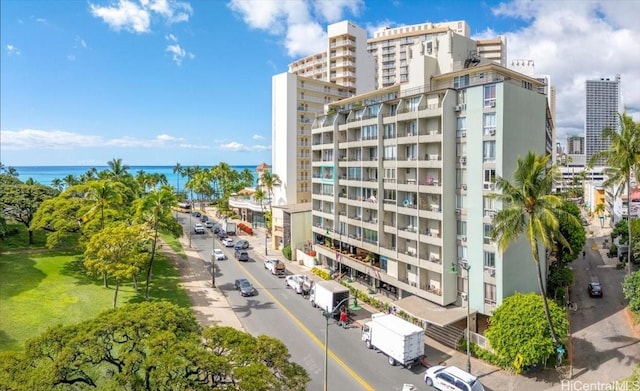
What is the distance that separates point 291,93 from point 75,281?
49624mm

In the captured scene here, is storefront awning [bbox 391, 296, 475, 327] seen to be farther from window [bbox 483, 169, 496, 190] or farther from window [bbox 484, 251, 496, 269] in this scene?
window [bbox 483, 169, 496, 190]

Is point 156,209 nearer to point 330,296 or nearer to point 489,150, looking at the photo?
point 330,296

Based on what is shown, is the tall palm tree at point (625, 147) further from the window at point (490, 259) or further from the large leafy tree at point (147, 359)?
the large leafy tree at point (147, 359)

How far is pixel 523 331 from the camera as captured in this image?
1161 inches

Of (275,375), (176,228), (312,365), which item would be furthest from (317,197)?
(275,375)

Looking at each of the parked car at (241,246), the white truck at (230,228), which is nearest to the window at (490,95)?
the parked car at (241,246)

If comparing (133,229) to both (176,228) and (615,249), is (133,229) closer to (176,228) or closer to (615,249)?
(176,228)

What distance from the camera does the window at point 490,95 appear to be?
111ft

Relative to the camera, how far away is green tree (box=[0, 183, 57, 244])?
2413 inches

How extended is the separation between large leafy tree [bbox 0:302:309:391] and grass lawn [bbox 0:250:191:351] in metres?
17.1

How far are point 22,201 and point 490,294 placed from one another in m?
66.6

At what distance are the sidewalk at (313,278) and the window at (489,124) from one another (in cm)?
1893

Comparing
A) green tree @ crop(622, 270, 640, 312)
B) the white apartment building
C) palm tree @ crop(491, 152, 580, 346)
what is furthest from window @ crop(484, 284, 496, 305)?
green tree @ crop(622, 270, 640, 312)

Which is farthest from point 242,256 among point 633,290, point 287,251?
point 633,290
